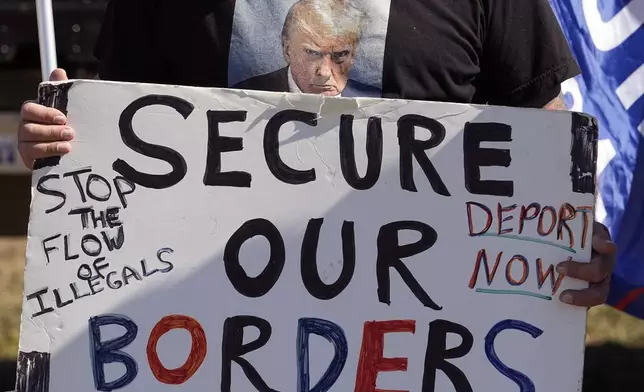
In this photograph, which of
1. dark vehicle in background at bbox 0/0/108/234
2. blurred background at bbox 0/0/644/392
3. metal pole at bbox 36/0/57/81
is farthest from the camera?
dark vehicle in background at bbox 0/0/108/234

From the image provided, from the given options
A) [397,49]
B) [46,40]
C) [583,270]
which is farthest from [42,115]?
[583,270]

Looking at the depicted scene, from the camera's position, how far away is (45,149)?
1765 millimetres

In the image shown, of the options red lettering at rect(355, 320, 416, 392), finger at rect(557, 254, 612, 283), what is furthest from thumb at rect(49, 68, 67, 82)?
finger at rect(557, 254, 612, 283)

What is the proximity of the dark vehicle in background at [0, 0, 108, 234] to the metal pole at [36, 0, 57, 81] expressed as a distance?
2867 mm

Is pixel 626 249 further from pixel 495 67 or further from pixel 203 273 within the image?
pixel 203 273

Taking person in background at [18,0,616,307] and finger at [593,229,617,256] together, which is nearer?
finger at [593,229,617,256]

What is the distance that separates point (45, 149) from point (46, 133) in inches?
1.2

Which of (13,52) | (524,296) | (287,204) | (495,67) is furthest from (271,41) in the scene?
(13,52)

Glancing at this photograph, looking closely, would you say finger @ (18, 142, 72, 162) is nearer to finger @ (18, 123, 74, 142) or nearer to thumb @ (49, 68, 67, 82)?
finger @ (18, 123, 74, 142)

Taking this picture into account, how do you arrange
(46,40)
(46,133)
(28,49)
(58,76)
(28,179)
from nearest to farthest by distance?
1. (46,133)
2. (58,76)
3. (46,40)
4. (28,49)
5. (28,179)

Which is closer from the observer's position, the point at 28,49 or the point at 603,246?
the point at 603,246

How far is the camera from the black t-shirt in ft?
6.31

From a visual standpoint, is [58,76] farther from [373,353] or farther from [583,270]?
[583,270]

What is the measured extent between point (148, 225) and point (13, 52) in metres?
3.88
